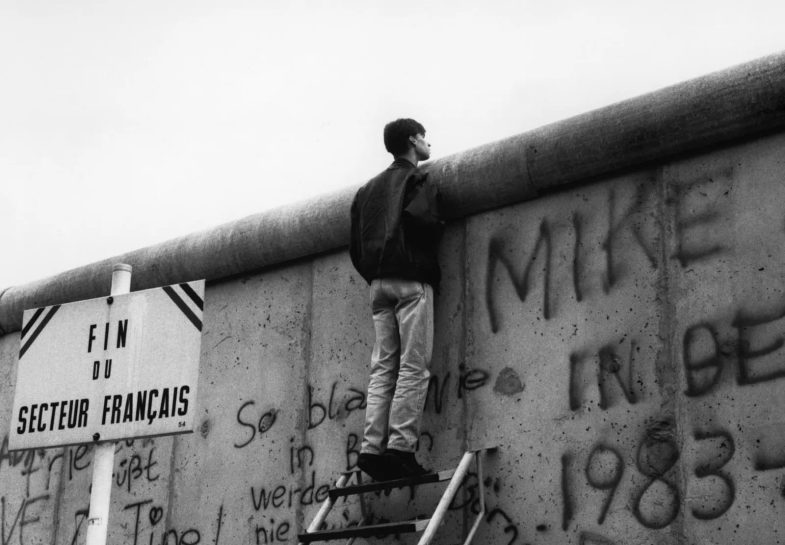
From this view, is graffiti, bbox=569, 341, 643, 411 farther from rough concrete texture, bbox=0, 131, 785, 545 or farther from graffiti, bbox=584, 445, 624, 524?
graffiti, bbox=584, 445, 624, 524

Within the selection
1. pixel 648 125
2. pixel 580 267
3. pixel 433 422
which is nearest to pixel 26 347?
pixel 433 422

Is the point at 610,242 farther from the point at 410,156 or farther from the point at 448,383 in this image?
the point at 410,156

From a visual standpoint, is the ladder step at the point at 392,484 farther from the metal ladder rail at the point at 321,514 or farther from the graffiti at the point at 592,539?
the graffiti at the point at 592,539

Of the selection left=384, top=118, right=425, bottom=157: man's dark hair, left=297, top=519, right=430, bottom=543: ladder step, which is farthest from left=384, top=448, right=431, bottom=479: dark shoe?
left=384, top=118, right=425, bottom=157: man's dark hair

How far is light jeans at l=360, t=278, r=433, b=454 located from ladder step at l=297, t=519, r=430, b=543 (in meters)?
0.50

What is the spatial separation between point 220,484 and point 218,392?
63cm

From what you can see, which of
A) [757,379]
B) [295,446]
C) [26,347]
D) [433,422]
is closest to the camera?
[26,347]

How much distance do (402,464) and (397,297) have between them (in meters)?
0.96

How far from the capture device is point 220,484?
7.76m

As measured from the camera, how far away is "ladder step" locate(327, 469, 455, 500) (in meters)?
6.23

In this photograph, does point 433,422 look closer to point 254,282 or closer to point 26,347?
point 254,282

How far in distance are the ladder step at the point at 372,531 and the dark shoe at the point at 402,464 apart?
299mm

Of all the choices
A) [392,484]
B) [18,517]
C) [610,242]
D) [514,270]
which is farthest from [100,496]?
[18,517]

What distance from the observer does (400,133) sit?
716 centimetres
